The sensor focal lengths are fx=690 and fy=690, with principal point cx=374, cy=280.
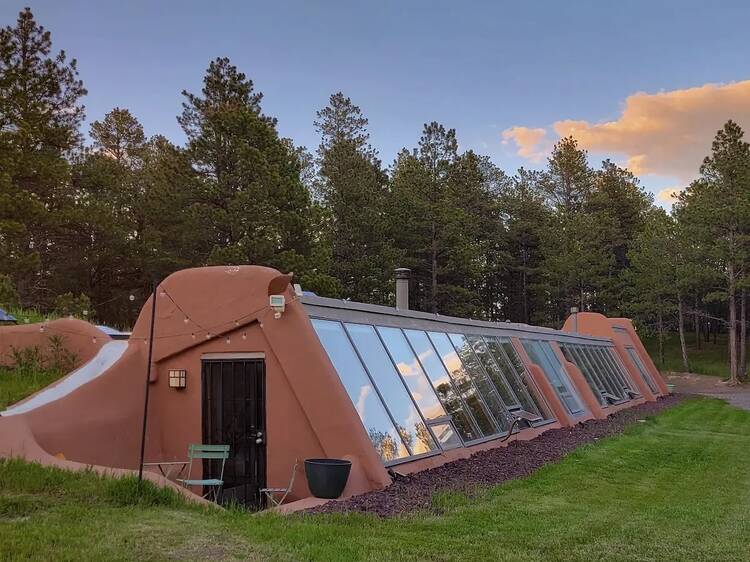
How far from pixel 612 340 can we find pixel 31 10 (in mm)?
26173

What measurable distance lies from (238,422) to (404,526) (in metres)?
3.97

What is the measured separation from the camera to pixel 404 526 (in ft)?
21.6

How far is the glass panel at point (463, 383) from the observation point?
1219cm

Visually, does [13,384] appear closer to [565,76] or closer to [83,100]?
[565,76]

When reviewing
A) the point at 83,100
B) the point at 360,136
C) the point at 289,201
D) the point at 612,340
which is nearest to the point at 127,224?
the point at 83,100

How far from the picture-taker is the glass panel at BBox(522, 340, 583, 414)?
17.3 meters

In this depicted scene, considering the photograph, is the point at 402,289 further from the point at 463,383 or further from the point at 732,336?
the point at 732,336

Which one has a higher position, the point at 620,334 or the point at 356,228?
the point at 356,228

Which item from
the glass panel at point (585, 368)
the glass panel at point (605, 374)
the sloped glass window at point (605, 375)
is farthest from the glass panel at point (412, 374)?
the glass panel at point (605, 374)

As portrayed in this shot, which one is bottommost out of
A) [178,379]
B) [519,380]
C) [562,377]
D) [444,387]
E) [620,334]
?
[562,377]

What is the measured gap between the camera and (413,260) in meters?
40.2

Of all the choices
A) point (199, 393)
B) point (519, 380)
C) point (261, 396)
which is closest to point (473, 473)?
point (261, 396)

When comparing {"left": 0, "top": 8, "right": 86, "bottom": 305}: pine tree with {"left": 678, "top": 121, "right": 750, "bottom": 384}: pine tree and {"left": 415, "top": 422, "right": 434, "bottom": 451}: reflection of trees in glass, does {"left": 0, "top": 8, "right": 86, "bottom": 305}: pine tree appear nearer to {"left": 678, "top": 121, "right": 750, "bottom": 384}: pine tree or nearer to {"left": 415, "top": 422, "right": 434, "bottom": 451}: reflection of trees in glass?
{"left": 415, "top": 422, "right": 434, "bottom": 451}: reflection of trees in glass

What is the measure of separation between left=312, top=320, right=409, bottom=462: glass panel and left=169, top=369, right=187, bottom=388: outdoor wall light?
2.30m
